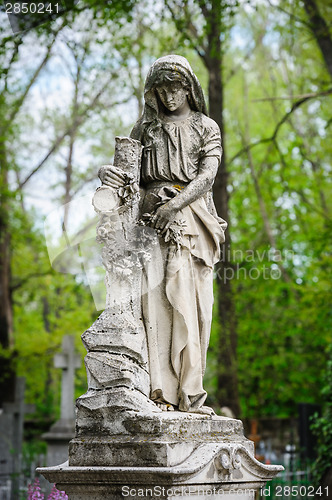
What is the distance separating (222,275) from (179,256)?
8.31 metres

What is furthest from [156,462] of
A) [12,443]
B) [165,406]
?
[12,443]

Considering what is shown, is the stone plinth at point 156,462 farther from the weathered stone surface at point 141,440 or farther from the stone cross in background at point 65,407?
the stone cross in background at point 65,407

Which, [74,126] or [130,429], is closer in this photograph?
[130,429]

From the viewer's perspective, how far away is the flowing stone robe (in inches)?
199

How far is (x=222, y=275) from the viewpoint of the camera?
13422mm

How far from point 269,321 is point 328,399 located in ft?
35.1

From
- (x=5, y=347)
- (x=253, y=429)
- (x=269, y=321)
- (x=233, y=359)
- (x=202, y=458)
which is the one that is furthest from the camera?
(x=269, y=321)

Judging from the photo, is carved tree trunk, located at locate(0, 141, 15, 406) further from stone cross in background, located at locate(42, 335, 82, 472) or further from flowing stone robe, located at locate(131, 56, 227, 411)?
flowing stone robe, located at locate(131, 56, 227, 411)

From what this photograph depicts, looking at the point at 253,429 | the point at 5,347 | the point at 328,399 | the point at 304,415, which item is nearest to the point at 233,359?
the point at 304,415

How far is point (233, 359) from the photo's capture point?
13602mm

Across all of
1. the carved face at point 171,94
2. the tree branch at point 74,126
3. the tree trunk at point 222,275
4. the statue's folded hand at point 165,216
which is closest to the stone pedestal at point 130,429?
the statue's folded hand at point 165,216

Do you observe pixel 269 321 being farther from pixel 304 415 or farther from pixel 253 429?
pixel 304 415

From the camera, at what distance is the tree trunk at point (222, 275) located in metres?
13.0

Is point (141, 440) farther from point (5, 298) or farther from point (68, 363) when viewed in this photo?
point (5, 298)
